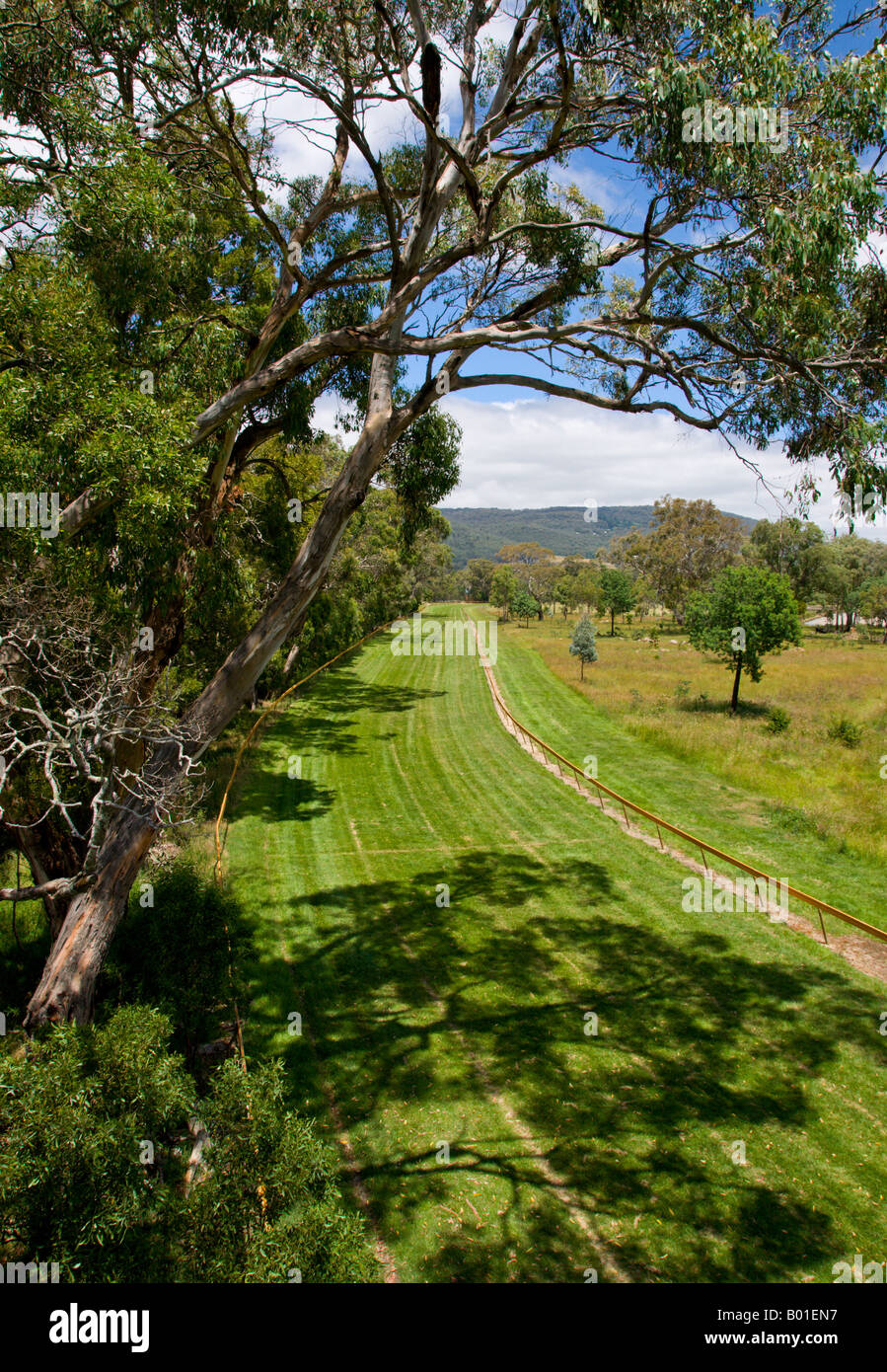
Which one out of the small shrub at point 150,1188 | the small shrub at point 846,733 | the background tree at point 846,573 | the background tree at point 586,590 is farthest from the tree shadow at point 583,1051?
the background tree at point 846,573

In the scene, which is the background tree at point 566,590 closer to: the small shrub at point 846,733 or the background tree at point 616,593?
the background tree at point 616,593

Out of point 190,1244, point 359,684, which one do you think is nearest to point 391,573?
point 359,684

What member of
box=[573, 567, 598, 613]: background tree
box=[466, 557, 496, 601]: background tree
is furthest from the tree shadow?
box=[466, 557, 496, 601]: background tree

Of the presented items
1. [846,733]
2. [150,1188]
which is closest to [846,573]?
[846,733]

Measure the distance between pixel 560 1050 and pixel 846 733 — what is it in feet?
60.6

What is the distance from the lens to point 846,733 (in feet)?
75.3

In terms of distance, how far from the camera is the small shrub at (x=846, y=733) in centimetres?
2270

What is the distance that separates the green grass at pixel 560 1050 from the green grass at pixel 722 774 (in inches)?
77.8

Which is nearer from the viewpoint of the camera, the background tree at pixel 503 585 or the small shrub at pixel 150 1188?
the small shrub at pixel 150 1188

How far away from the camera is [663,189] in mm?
7859

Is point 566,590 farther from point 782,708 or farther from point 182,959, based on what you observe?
point 182,959

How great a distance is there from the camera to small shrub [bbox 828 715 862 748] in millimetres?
22703

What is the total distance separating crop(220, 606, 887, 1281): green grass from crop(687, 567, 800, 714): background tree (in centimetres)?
1542
